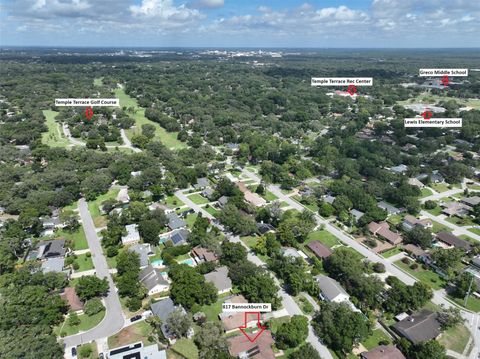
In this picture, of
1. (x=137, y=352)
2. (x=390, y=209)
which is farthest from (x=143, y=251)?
(x=390, y=209)

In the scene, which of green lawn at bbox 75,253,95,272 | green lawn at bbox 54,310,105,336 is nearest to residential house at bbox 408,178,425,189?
green lawn at bbox 75,253,95,272

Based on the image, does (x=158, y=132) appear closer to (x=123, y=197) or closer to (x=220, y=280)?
(x=123, y=197)

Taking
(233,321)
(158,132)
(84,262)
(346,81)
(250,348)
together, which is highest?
(346,81)

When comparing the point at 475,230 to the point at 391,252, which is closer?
the point at 391,252

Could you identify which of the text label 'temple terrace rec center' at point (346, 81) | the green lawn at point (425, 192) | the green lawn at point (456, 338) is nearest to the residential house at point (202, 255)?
the green lawn at point (456, 338)

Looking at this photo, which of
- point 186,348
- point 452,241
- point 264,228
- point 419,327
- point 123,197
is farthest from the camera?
point 123,197

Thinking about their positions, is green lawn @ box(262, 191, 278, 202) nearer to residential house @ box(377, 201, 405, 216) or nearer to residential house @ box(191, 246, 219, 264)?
residential house @ box(377, 201, 405, 216)

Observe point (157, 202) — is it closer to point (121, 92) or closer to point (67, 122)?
point (67, 122)
